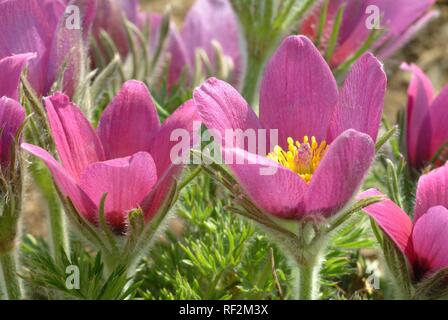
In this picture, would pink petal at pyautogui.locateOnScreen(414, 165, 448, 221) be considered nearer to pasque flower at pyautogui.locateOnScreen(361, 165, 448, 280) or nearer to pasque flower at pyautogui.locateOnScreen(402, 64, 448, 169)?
pasque flower at pyautogui.locateOnScreen(361, 165, 448, 280)

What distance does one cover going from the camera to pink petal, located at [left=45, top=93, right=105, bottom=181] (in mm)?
1220

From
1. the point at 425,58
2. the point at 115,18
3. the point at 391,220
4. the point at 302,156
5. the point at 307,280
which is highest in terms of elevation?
the point at 115,18

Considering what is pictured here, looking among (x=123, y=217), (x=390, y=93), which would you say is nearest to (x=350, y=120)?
(x=123, y=217)

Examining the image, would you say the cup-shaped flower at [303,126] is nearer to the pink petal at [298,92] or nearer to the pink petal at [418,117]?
the pink petal at [298,92]

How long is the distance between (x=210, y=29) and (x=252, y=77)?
15.7 inches

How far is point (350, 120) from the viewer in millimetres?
1216

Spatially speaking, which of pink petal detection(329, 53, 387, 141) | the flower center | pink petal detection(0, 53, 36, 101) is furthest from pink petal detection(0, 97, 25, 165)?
pink petal detection(329, 53, 387, 141)

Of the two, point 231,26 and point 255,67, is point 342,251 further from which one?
point 231,26

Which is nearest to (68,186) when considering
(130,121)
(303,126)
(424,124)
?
(130,121)

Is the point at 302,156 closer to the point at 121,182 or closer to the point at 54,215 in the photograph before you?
the point at 121,182

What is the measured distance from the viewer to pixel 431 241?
48.1 inches

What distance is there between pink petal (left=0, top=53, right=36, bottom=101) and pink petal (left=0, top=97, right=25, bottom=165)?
0.03 meters

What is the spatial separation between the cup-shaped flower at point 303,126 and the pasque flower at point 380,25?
52 cm
